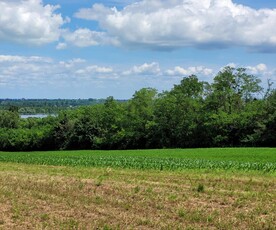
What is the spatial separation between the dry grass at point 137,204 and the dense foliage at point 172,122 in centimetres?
4806

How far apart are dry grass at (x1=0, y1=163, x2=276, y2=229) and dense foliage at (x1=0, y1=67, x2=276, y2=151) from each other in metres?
48.1

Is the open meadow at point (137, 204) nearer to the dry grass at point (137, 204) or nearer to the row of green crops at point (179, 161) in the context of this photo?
the dry grass at point (137, 204)

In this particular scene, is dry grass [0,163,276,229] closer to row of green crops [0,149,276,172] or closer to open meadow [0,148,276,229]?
open meadow [0,148,276,229]

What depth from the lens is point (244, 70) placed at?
77125 millimetres

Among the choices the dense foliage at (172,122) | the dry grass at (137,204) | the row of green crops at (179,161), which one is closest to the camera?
the dry grass at (137,204)

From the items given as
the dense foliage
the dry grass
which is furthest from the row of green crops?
the dense foliage

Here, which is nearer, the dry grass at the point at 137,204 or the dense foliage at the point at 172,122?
the dry grass at the point at 137,204

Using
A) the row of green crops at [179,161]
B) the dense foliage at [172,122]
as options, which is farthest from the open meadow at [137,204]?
the dense foliage at [172,122]

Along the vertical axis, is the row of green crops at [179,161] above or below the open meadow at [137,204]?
below

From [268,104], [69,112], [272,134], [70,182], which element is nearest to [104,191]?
[70,182]

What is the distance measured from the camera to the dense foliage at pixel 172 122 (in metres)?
63.7

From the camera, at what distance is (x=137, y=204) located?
1119cm

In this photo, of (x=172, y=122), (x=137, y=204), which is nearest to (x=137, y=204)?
(x=137, y=204)

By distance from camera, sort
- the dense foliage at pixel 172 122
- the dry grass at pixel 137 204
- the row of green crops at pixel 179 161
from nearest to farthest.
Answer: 1. the dry grass at pixel 137 204
2. the row of green crops at pixel 179 161
3. the dense foliage at pixel 172 122
